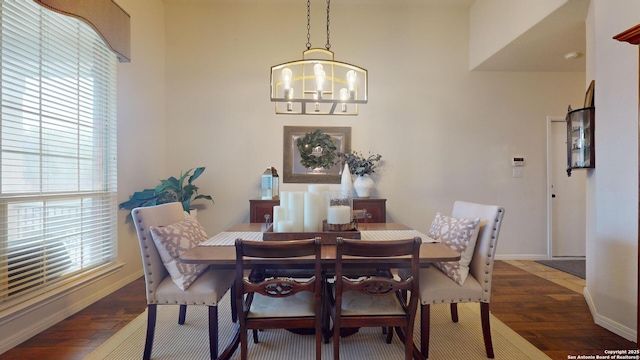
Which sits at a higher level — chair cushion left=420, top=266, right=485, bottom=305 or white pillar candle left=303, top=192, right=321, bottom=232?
white pillar candle left=303, top=192, right=321, bottom=232

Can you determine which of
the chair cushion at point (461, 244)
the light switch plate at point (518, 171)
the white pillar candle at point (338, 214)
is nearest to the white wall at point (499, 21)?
the light switch plate at point (518, 171)

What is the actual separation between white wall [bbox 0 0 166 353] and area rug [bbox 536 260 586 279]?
4.94m

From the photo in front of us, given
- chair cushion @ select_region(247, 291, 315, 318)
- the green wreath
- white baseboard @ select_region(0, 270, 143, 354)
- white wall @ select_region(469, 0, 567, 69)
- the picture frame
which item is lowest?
white baseboard @ select_region(0, 270, 143, 354)

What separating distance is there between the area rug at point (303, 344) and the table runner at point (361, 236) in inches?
27.3

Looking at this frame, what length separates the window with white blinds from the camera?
1.85m

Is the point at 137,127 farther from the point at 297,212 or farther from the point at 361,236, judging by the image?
the point at 361,236

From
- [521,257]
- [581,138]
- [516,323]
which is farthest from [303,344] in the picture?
[521,257]

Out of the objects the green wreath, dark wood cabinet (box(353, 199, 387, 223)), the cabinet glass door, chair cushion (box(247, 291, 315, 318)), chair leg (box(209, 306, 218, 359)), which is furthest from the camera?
dark wood cabinet (box(353, 199, 387, 223))

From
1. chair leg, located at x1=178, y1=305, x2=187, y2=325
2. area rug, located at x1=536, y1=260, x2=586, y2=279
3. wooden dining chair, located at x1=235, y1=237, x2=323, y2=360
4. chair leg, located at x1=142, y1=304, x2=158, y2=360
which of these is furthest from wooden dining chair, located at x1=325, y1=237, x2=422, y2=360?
area rug, located at x1=536, y1=260, x2=586, y2=279

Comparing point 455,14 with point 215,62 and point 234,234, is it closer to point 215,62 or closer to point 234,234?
point 215,62

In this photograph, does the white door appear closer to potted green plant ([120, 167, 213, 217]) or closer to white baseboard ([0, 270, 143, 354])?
potted green plant ([120, 167, 213, 217])

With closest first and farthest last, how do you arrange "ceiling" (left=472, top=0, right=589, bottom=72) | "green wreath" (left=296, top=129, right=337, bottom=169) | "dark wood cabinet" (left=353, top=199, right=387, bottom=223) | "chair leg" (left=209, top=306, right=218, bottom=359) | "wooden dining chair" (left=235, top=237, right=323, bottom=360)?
"wooden dining chair" (left=235, top=237, right=323, bottom=360)
"chair leg" (left=209, top=306, right=218, bottom=359)
"green wreath" (left=296, top=129, right=337, bottom=169)
"ceiling" (left=472, top=0, right=589, bottom=72)
"dark wood cabinet" (left=353, top=199, right=387, bottom=223)

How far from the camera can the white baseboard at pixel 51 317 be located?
182cm

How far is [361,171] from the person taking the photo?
11.3 ft
